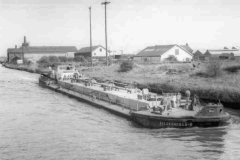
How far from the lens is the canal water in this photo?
1356 cm

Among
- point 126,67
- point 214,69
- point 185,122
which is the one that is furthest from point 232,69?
point 185,122

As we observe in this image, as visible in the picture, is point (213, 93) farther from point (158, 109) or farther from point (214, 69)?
point (214, 69)

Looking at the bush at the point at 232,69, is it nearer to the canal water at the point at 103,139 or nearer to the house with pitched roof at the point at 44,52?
the canal water at the point at 103,139

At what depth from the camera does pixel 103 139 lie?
15.7 meters

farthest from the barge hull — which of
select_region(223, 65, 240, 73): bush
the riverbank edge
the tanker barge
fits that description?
select_region(223, 65, 240, 73): bush

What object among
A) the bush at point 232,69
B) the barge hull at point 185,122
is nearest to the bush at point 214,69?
the bush at point 232,69

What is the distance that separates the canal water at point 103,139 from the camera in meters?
13.6

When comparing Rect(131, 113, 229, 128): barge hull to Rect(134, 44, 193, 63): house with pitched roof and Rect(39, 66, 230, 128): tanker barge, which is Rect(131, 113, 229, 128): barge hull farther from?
Rect(134, 44, 193, 63): house with pitched roof

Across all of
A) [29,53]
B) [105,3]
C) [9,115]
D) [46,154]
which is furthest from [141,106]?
[29,53]

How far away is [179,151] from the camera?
13820 mm

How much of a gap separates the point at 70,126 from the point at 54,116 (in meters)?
3.36

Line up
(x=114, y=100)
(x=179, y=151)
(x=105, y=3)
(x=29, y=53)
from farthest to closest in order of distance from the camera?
1. (x=29, y=53)
2. (x=105, y=3)
3. (x=114, y=100)
4. (x=179, y=151)

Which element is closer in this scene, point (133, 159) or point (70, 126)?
point (133, 159)

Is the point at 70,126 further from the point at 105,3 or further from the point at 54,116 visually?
the point at 105,3
